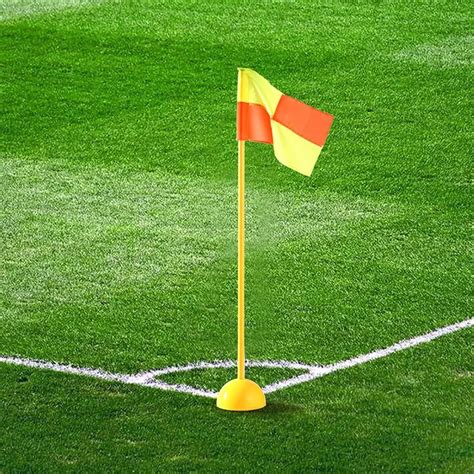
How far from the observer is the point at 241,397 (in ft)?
23.9

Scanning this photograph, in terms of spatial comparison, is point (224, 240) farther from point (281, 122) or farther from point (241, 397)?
point (281, 122)

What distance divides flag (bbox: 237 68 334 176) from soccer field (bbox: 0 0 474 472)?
1247 millimetres

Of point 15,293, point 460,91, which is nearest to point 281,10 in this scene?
point 460,91

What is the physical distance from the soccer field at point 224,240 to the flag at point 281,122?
49.1 inches

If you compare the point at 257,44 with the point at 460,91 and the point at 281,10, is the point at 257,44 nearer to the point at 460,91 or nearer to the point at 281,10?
the point at 281,10

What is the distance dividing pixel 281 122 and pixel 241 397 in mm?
1351

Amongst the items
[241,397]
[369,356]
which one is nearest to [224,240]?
[369,356]

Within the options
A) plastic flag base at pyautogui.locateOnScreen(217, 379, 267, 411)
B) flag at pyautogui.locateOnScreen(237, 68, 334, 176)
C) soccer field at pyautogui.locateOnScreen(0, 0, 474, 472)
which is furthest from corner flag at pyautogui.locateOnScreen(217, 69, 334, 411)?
soccer field at pyautogui.locateOnScreen(0, 0, 474, 472)

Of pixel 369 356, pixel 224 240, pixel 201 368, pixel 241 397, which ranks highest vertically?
pixel 224 240

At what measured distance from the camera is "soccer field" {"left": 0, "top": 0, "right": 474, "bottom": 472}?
23.3 feet

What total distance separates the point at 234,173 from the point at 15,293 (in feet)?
11.0

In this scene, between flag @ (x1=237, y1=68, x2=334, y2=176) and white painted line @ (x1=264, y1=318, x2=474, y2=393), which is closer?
flag @ (x1=237, y1=68, x2=334, y2=176)

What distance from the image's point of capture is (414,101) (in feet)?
45.1

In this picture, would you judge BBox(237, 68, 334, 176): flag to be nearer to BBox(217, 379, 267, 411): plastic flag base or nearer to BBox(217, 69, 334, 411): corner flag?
BBox(217, 69, 334, 411): corner flag
